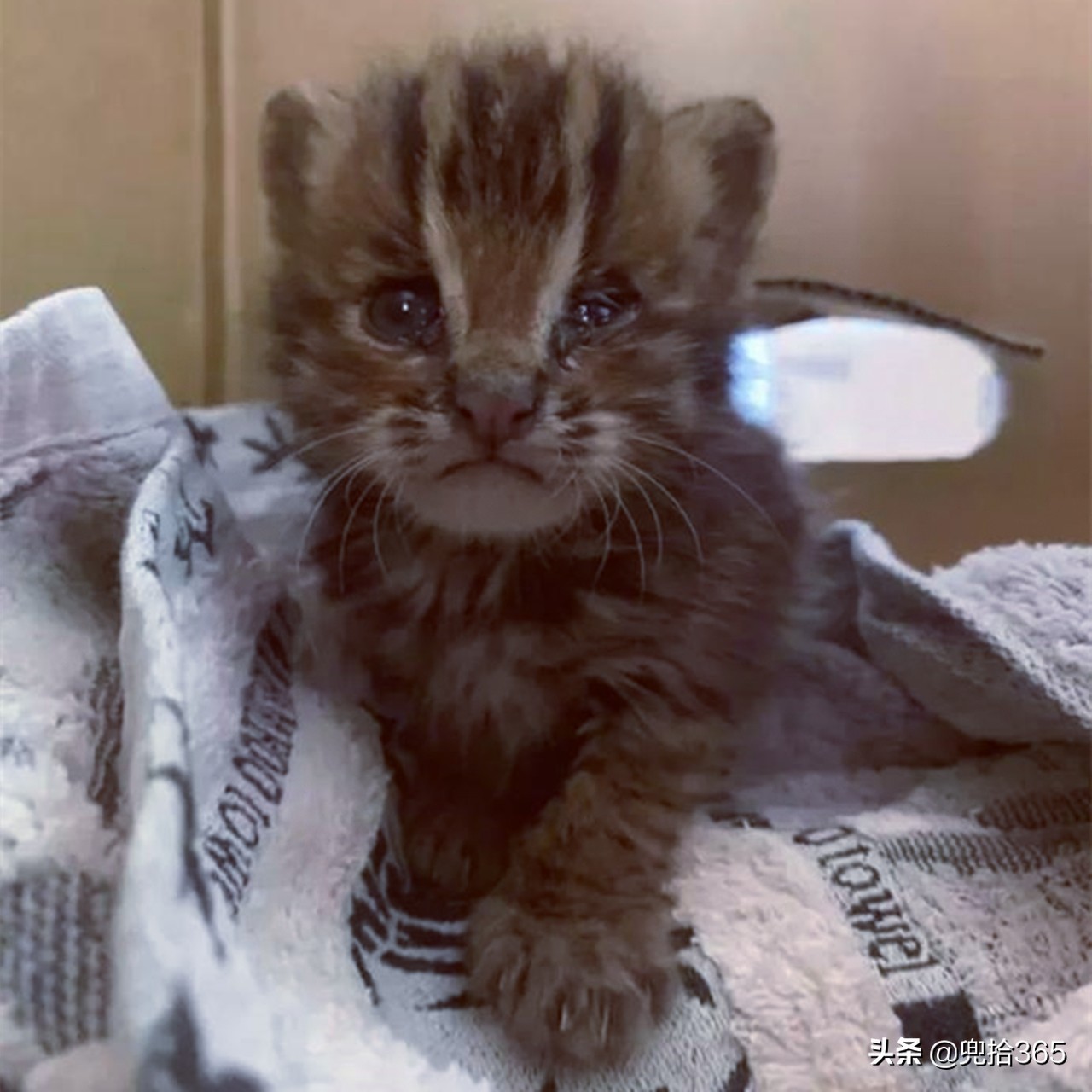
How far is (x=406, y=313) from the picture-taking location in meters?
0.88

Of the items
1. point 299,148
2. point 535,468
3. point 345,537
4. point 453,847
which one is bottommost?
point 453,847

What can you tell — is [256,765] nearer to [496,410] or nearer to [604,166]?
[496,410]

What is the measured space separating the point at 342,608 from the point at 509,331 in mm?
222

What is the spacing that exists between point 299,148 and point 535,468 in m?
0.37

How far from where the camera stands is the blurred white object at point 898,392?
55.1 inches

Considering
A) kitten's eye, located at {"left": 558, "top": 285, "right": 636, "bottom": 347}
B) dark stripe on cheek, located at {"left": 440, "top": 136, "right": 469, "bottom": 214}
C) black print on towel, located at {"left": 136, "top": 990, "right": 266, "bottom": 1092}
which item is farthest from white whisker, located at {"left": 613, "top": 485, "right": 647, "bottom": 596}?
black print on towel, located at {"left": 136, "top": 990, "right": 266, "bottom": 1092}

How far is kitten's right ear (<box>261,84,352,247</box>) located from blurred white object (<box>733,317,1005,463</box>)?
0.55 m

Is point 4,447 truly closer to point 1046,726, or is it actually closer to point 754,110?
point 754,110

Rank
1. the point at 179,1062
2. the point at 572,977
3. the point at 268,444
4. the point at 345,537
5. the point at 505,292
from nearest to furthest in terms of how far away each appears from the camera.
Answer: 1. the point at 179,1062
2. the point at 572,977
3. the point at 505,292
4. the point at 345,537
5. the point at 268,444

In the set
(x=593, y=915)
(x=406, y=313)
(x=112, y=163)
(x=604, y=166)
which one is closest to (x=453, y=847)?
(x=593, y=915)

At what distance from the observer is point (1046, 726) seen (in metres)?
0.94

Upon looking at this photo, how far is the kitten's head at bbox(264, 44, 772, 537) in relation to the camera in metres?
0.82

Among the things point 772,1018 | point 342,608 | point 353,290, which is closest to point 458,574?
point 342,608

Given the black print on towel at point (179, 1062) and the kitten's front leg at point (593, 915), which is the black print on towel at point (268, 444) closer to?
the kitten's front leg at point (593, 915)
